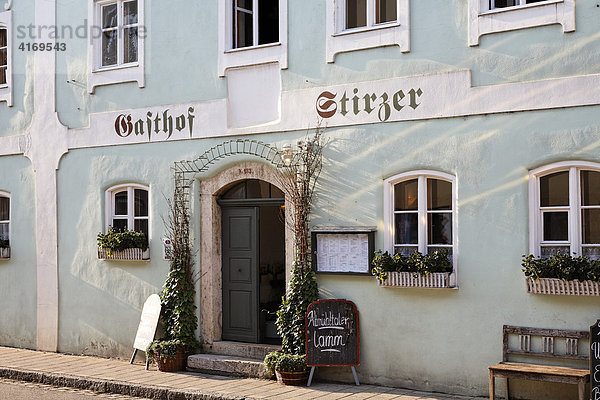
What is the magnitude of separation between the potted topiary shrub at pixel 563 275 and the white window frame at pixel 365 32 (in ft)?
9.95

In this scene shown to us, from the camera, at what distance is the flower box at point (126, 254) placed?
487 inches

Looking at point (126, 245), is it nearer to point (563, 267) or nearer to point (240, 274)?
point (240, 274)

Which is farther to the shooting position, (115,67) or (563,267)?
(115,67)

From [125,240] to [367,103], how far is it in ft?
14.3

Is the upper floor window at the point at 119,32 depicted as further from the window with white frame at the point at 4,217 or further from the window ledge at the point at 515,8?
the window ledge at the point at 515,8

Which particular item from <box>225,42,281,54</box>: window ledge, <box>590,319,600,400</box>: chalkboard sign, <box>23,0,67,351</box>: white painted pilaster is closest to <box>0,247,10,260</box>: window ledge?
<box>23,0,67,351</box>: white painted pilaster

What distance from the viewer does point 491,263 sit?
9445 millimetres

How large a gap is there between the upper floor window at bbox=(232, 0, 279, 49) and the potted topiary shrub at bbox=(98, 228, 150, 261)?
3.16m

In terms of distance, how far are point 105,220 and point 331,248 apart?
13.5 feet

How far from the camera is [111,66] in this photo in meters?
13.0

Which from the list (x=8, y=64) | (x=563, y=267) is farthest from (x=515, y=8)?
(x=8, y=64)

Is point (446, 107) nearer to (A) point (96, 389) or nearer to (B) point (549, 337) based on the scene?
(B) point (549, 337)

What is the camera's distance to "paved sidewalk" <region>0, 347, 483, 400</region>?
32.1ft

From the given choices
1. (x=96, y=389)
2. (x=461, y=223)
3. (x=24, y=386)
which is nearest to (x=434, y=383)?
(x=461, y=223)
